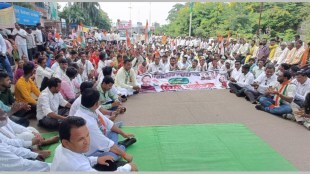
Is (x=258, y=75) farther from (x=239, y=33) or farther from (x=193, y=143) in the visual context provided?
(x=239, y=33)

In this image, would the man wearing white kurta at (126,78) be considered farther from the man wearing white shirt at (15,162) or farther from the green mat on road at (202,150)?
the man wearing white shirt at (15,162)

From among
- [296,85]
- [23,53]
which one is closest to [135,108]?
[296,85]

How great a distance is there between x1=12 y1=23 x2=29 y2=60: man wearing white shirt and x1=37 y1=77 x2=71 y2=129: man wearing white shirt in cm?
598

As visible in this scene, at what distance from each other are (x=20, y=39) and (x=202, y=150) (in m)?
8.30

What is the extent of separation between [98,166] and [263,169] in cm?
202

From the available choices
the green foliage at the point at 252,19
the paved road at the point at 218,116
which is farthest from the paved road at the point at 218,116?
the green foliage at the point at 252,19

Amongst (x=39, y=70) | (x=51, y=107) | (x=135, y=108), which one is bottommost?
(x=135, y=108)

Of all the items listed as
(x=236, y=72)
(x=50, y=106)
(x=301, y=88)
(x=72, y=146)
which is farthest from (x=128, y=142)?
(x=236, y=72)

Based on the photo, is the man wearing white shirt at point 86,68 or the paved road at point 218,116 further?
the man wearing white shirt at point 86,68

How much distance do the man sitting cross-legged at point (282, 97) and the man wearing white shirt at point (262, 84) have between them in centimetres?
60

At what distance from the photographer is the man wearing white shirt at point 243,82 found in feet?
23.2

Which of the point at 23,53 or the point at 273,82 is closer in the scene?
the point at 273,82

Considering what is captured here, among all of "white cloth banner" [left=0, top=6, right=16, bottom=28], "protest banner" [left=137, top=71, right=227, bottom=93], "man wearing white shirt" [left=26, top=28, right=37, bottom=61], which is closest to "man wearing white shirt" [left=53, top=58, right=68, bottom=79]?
"protest banner" [left=137, top=71, right=227, bottom=93]

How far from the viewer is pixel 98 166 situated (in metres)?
2.70
